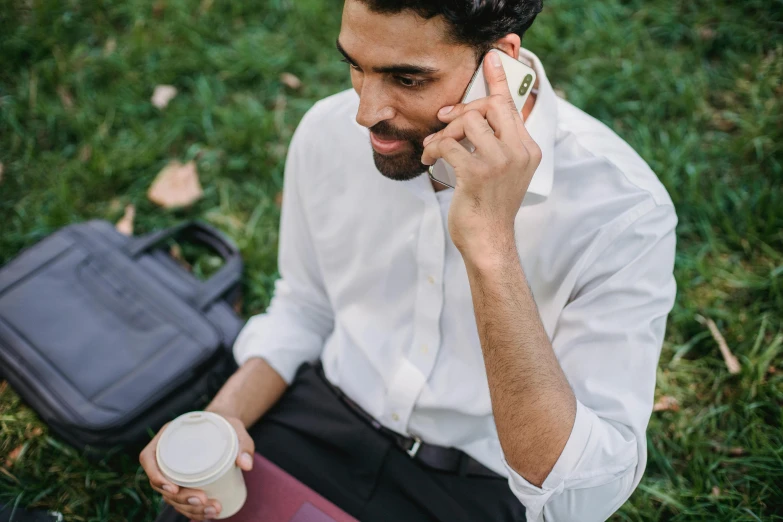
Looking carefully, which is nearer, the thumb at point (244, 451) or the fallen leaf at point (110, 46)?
the thumb at point (244, 451)

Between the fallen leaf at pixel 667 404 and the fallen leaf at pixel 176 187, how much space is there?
2.47m

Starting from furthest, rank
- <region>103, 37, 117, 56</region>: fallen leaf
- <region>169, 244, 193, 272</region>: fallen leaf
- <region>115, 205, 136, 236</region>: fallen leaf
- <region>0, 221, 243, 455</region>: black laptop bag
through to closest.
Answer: <region>103, 37, 117, 56</region>: fallen leaf → <region>115, 205, 136, 236</region>: fallen leaf → <region>169, 244, 193, 272</region>: fallen leaf → <region>0, 221, 243, 455</region>: black laptop bag

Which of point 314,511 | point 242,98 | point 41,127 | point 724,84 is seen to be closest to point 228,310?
point 314,511

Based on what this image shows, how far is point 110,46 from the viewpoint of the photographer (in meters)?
4.06

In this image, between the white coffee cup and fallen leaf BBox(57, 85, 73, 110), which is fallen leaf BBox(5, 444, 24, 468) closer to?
the white coffee cup

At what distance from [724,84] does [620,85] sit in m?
0.56

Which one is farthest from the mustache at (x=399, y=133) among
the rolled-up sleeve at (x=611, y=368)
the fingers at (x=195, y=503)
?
the fingers at (x=195, y=503)

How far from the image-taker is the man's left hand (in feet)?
4.86

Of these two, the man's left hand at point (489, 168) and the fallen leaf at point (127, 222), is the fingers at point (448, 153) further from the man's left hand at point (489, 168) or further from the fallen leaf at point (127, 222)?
the fallen leaf at point (127, 222)

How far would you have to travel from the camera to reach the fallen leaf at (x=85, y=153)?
3598mm

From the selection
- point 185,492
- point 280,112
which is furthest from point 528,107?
point 280,112

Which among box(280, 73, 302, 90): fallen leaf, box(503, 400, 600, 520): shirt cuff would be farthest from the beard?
box(280, 73, 302, 90): fallen leaf

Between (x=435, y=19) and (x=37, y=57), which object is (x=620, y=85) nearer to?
(x=435, y=19)

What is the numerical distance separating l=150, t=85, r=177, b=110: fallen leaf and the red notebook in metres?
2.61
